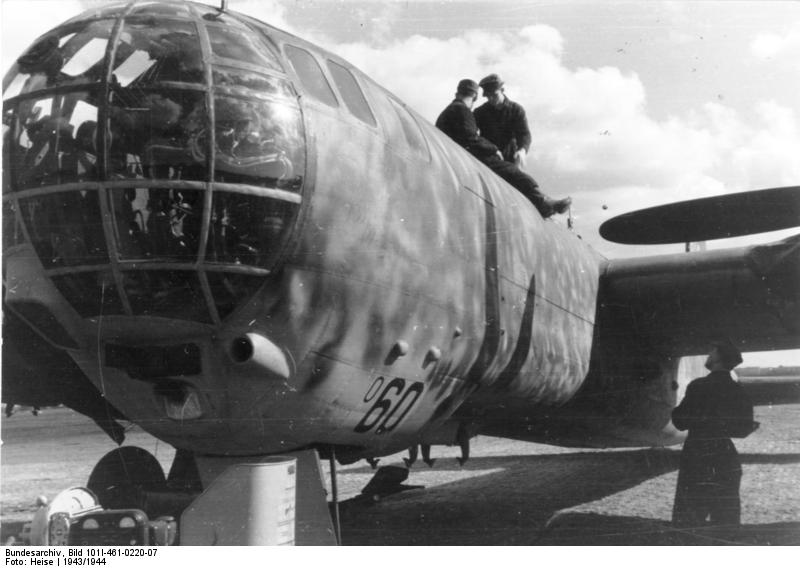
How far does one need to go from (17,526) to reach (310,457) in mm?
5715

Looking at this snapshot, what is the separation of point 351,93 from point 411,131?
661mm

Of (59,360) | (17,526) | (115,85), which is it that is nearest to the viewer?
(115,85)

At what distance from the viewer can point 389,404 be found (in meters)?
5.21

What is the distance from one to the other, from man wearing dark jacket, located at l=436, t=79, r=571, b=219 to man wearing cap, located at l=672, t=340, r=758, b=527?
258cm

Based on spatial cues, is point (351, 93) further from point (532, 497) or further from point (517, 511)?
point (532, 497)

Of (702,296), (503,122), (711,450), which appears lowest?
(711,450)

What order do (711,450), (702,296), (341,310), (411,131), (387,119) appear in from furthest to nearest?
1. (702,296)
2. (711,450)
3. (411,131)
4. (387,119)
5. (341,310)

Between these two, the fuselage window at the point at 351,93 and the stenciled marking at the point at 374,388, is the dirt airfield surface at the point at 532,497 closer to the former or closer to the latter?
the stenciled marking at the point at 374,388

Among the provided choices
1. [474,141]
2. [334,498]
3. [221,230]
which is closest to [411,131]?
[221,230]

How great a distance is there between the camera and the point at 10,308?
439 centimetres
